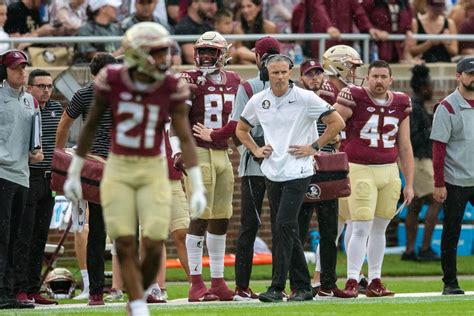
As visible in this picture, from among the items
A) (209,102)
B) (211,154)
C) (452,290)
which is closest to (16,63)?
(209,102)

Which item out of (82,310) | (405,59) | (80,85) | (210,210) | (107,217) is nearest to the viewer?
(107,217)

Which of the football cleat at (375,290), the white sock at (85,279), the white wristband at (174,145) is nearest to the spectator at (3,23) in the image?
the white sock at (85,279)

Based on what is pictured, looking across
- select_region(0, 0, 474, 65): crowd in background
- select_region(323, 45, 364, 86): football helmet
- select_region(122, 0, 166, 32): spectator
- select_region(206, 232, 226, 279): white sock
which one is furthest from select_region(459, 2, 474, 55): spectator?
select_region(206, 232, 226, 279): white sock

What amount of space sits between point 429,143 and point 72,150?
6.36m

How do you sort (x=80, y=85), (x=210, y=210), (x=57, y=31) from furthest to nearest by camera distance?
(x=57, y=31) < (x=80, y=85) < (x=210, y=210)

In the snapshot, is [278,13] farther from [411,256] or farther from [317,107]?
[317,107]

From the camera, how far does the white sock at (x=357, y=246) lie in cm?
1275

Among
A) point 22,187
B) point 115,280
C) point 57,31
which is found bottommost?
point 115,280

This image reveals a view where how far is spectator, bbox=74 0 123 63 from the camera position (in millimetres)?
16875

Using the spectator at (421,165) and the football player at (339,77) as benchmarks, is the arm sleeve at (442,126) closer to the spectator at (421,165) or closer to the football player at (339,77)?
the football player at (339,77)

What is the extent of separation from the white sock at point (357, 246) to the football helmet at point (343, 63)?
1551 millimetres

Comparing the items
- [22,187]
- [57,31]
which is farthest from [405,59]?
[22,187]

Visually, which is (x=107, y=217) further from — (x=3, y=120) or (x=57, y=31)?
(x=57, y=31)

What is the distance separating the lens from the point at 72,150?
41.7 ft
